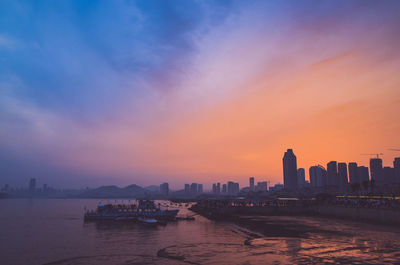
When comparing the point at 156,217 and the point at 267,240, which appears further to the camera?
the point at 156,217

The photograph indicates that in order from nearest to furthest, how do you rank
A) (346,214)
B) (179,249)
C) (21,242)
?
(179,249), (21,242), (346,214)

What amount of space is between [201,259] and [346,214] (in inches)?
2296

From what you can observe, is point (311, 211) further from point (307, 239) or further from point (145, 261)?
point (145, 261)

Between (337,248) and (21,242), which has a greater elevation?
(337,248)

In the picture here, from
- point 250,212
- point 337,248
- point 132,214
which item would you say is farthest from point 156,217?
point 337,248

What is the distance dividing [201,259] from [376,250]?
2025 cm

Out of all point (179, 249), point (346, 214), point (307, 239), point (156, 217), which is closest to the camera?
point (179, 249)

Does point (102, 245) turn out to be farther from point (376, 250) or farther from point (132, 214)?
point (132, 214)

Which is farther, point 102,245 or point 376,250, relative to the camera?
point 102,245

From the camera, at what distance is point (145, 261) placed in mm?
28328

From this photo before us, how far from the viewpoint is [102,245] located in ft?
145

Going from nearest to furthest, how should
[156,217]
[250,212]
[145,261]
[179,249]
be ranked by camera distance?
[145,261] → [179,249] → [156,217] → [250,212]

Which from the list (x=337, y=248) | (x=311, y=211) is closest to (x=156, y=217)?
(x=311, y=211)

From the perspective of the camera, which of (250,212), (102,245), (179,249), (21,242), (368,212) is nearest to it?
(179,249)
